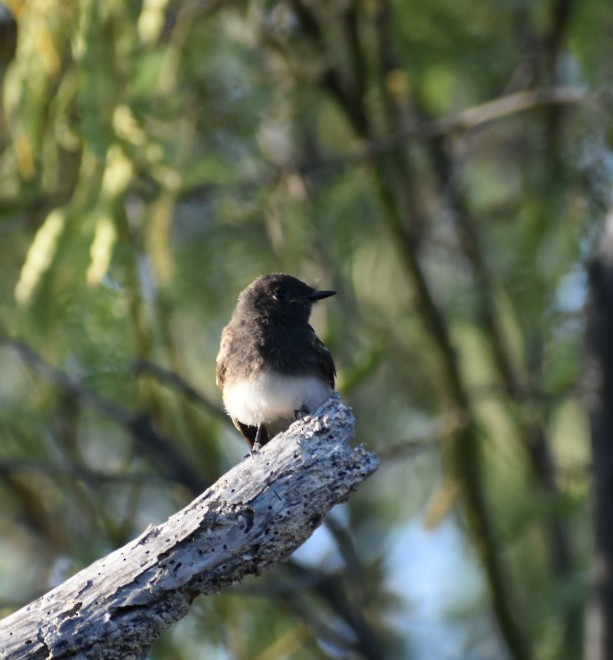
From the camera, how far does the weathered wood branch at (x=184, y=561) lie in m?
2.94

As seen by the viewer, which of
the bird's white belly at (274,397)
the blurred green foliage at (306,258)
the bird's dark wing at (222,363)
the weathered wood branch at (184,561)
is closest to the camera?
the weathered wood branch at (184,561)

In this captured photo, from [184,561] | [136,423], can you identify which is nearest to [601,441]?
[136,423]

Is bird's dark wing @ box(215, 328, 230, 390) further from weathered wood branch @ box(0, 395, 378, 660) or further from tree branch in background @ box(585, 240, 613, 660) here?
weathered wood branch @ box(0, 395, 378, 660)

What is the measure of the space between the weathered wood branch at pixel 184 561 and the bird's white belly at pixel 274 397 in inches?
71.6

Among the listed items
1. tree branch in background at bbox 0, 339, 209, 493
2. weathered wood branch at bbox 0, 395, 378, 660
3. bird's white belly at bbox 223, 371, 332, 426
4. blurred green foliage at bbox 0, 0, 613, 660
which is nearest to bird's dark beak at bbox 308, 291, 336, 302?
blurred green foliage at bbox 0, 0, 613, 660

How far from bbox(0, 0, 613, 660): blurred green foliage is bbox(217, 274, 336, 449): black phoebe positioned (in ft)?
0.81

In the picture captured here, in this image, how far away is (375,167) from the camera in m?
6.46

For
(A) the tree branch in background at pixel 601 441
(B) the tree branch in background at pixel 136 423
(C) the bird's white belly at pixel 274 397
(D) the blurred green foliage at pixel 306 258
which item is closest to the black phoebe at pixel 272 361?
(C) the bird's white belly at pixel 274 397

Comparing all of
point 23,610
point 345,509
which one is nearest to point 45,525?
point 345,509

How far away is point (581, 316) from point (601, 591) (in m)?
1.41

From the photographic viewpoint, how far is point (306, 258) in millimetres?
6316

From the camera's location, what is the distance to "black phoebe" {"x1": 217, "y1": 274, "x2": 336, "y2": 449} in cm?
492

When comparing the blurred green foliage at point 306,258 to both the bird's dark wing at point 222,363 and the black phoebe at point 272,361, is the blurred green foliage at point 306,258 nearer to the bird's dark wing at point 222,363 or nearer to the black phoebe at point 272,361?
the bird's dark wing at point 222,363

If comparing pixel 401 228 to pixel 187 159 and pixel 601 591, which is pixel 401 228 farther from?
pixel 601 591
